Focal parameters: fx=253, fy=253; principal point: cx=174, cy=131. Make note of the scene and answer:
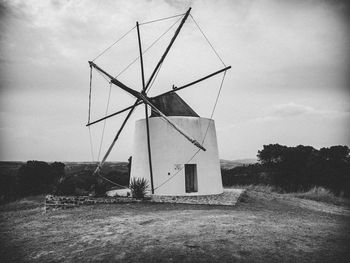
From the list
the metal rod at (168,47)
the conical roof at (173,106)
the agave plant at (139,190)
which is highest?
the metal rod at (168,47)

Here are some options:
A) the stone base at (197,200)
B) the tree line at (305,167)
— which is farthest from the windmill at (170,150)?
the tree line at (305,167)

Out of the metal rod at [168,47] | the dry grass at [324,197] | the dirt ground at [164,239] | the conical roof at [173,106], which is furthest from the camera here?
the dry grass at [324,197]

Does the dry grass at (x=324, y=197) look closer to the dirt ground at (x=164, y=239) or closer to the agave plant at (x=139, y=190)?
the dirt ground at (x=164, y=239)

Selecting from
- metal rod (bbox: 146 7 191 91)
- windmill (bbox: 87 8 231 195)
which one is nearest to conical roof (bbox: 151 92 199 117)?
windmill (bbox: 87 8 231 195)

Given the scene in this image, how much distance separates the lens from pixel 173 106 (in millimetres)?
13109

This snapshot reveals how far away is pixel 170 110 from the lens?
12.9m

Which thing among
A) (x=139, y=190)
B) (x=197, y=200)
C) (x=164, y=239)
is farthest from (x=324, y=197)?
(x=164, y=239)

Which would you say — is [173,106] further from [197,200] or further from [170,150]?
[197,200]

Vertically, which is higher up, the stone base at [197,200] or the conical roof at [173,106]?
the conical roof at [173,106]

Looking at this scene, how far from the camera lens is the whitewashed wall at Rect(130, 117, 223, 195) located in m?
11.8

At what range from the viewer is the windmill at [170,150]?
11797 mm

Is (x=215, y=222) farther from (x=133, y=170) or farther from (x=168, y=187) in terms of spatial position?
(x=133, y=170)

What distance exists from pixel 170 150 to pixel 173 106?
96.7 inches

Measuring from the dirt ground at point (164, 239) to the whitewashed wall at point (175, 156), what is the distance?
12.2 feet
